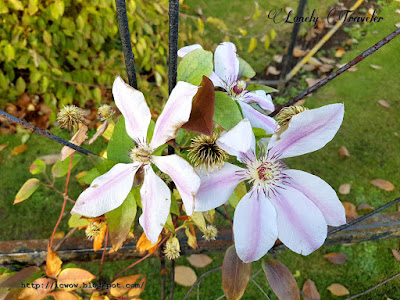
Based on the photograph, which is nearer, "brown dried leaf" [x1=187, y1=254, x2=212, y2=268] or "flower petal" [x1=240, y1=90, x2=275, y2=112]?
"flower petal" [x1=240, y1=90, x2=275, y2=112]

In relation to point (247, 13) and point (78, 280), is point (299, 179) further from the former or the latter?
point (247, 13)

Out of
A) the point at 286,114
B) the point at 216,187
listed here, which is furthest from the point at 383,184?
Answer: the point at 216,187

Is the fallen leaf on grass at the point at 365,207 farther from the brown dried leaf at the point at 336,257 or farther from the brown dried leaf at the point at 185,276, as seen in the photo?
the brown dried leaf at the point at 185,276

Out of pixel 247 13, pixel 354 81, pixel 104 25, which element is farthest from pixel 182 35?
pixel 354 81

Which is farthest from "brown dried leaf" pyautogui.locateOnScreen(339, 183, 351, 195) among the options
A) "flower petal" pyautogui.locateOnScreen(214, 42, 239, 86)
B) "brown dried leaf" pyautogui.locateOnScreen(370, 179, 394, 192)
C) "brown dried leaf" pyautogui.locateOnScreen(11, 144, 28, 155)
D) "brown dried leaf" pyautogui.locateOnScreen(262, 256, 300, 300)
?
"brown dried leaf" pyautogui.locateOnScreen(11, 144, 28, 155)

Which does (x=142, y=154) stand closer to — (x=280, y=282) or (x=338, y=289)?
(x=280, y=282)

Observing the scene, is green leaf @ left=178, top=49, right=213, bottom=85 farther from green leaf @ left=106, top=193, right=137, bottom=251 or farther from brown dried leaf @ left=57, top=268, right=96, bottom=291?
brown dried leaf @ left=57, top=268, right=96, bottom=291

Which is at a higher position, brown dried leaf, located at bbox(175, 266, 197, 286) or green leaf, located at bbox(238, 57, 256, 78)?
green leaf, located at bbox(238, 57, 256, 78)
